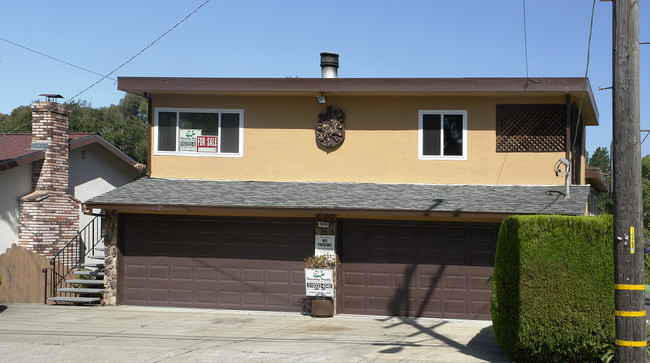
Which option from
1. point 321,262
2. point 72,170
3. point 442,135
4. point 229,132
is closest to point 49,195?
point 72,170

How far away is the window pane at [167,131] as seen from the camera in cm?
1791

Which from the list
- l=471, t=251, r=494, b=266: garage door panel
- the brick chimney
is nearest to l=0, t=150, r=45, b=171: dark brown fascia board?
the brick chimney

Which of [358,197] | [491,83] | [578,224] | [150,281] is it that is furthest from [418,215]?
[150,281]

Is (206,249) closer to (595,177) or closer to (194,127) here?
(194,127)

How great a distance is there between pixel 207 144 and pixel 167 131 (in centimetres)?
115

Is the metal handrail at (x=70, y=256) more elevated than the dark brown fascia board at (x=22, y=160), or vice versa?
the dark brown fascia board at (x=22, y=160)

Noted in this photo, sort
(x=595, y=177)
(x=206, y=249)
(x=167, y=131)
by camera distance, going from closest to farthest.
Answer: (x=206, y=249) < (x=167, y=131) < (x=595, y=177)

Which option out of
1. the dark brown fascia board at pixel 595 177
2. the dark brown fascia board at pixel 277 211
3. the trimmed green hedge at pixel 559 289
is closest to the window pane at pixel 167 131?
the dark brown fascia board at pixel 277 211

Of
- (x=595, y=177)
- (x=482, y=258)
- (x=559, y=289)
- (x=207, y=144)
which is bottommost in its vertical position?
(x=482, y=258)

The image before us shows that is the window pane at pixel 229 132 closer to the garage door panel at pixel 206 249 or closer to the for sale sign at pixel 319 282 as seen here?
the garage door panel at pixel 206 249

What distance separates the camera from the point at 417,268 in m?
15.8

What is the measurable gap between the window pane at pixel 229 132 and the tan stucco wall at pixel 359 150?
0.22m

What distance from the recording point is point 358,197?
15.8 meters

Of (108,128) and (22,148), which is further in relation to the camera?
(108,128)
